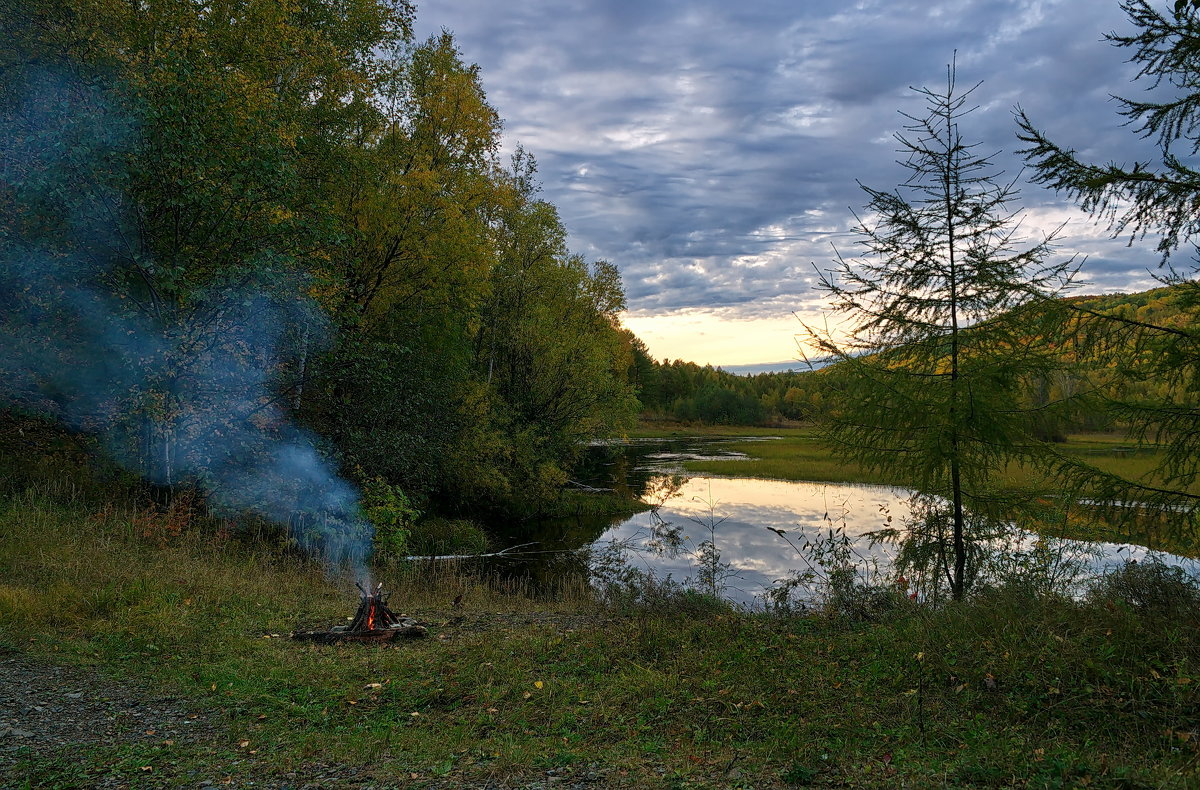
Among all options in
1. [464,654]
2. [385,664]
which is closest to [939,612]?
→ [464,654]

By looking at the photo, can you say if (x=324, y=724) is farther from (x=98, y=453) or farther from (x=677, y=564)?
(x=677, y=564)

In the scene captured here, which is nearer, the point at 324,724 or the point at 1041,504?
the point at 324,724

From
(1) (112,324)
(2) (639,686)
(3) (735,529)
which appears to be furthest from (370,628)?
(3) (735,529)

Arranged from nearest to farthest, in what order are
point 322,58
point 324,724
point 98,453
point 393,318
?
point 324,724 → point 98,453 → point 322,58 → point 393,318

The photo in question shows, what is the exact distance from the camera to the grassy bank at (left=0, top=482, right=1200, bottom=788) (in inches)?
178

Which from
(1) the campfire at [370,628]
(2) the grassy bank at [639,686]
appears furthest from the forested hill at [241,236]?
(1) the campfire at [370,628]

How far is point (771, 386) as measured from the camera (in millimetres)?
142125

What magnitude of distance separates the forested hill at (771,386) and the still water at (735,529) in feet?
6.47

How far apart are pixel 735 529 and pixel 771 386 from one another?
411 feet

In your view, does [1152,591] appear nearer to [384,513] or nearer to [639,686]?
[639,686]

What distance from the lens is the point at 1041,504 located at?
29.0ft

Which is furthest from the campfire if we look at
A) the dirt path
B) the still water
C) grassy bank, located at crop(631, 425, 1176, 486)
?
grassy bank, located at crop(631, 425, 1176, 486)

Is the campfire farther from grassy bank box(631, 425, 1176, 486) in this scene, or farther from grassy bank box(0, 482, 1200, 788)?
grassy bank box(631, 425, 1176, 486)

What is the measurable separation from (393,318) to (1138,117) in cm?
1769
